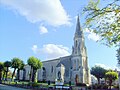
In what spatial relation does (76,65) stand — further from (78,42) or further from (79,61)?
(78,42)

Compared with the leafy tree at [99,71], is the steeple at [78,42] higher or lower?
higher

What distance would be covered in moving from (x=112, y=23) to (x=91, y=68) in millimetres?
68300

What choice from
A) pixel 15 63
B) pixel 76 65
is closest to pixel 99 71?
pixel 76 65

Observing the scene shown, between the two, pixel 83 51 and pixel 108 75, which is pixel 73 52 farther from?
pixel 108 75

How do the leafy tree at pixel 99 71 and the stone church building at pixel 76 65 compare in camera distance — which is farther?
the stone church building at pixel 76 65

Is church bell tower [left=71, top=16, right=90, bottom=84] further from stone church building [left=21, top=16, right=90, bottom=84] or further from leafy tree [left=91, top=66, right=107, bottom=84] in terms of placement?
leafy tree [left=91, top=66, right=107, bottom=84]

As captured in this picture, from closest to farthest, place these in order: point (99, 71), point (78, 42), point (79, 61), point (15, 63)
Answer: point (15, 63)
point (99, 71)
point (79, 61)
point (78, 42)

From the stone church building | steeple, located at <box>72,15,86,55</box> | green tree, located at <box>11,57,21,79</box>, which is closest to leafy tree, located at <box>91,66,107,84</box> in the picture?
the stone church building

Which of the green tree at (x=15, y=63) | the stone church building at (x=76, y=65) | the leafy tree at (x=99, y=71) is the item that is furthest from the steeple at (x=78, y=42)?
the green tree at (x=15, y=63)

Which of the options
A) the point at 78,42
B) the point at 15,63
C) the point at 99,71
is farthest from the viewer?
the point at 78,42

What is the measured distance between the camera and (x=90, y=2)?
11711mm

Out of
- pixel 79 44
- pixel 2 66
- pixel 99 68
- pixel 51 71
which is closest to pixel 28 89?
pixel 2 66

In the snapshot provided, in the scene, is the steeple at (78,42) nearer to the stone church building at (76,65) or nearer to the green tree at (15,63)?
the stone church building at (76,65)

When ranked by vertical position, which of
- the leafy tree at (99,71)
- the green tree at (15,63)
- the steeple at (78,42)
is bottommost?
the leafy tree at (99,71)
